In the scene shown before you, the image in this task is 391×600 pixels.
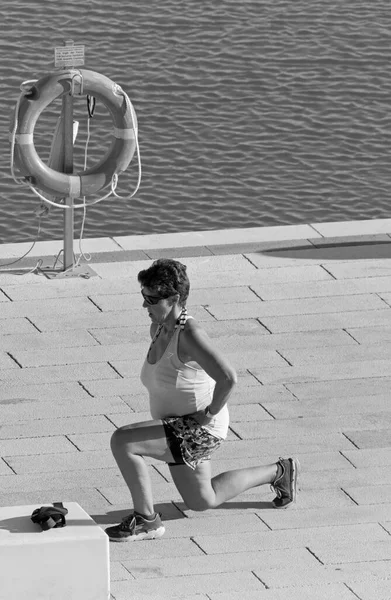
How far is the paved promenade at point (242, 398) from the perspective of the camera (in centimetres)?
645

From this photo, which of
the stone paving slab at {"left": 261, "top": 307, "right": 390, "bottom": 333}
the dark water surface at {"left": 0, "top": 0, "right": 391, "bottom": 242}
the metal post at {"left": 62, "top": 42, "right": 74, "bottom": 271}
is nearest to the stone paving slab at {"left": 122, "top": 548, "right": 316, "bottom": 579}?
the stone paving slab at {"left": 261, "top": 307, "right": 390, "bottom": 333}

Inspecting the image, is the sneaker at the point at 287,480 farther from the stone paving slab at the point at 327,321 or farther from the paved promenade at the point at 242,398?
the stone paving slab at the point at 327,321

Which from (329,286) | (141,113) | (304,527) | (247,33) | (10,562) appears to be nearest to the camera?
(10,562)

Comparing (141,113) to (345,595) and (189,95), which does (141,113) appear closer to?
(189,95)

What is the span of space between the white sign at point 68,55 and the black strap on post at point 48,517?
4226mm

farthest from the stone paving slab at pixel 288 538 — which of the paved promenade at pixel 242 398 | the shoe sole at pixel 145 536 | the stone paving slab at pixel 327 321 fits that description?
the stone paving slab at pixel 327 321

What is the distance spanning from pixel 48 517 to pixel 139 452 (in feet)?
2.27

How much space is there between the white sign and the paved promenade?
1.31 meters

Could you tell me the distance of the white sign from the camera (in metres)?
9.52

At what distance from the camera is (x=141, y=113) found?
14492 millimetres

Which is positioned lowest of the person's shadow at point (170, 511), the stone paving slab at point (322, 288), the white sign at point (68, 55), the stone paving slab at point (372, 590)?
the person's shadow at point (170, 511)

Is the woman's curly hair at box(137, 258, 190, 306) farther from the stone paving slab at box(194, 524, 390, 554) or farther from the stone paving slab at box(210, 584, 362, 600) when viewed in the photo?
the stone paving slab at box(210, 584, 362, 600)

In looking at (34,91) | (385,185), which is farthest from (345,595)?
(385,185)

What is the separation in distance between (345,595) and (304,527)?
65cm
